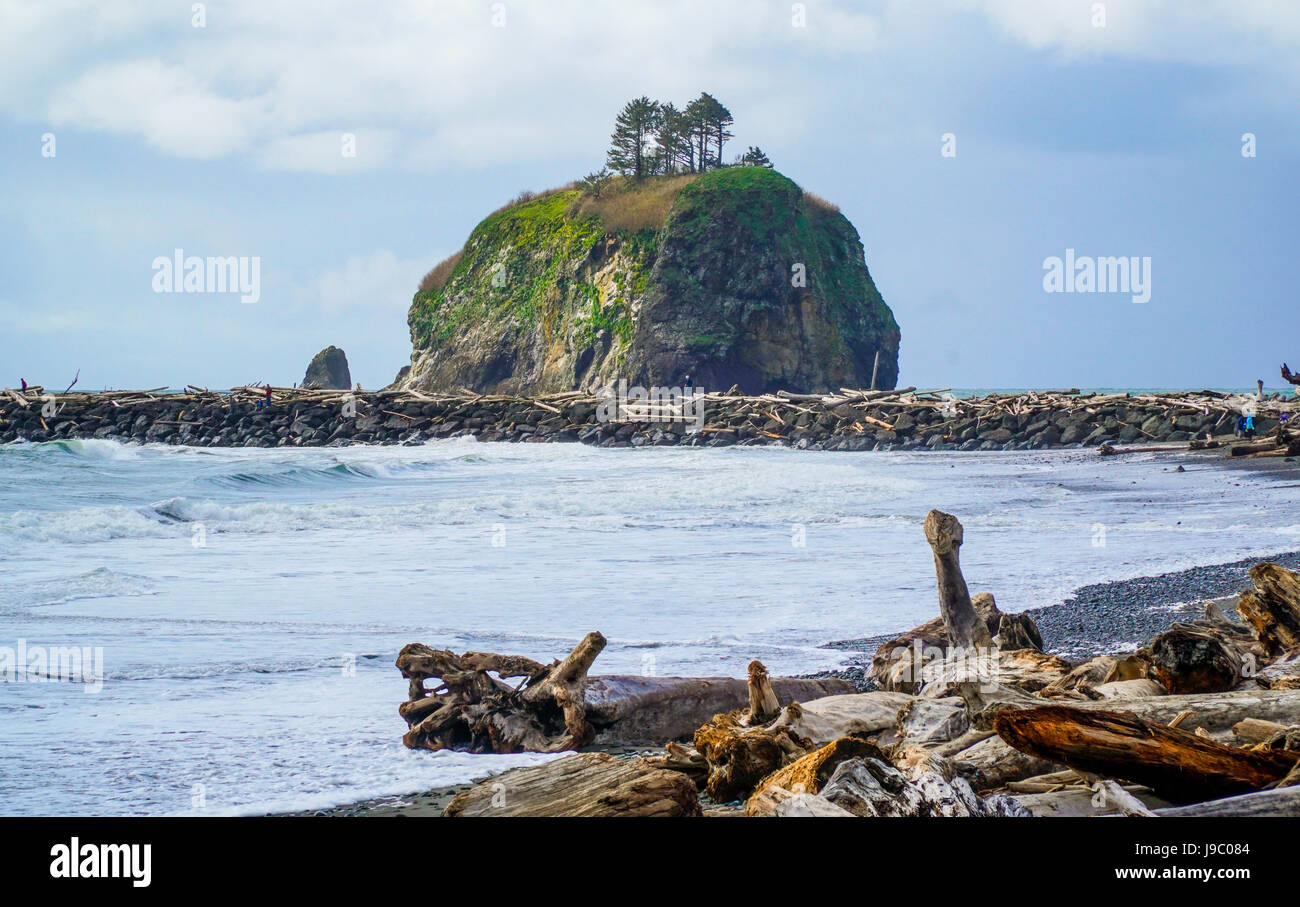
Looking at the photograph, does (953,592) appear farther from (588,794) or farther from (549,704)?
(588,794)

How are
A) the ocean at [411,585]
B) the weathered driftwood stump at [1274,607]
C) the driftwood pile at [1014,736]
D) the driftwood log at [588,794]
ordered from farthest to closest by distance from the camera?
the weathered driftwood stump at [1274,607], the ocean at [411,585], the driftwood log at [588,794], the driftwood pile at [1014,736]

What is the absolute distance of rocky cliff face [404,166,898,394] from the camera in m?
53.6

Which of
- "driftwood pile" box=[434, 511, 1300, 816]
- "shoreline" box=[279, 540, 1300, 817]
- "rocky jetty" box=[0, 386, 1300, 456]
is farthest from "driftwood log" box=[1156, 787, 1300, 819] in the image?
"rocky jetty" box=[0, 386, 1300, 456]

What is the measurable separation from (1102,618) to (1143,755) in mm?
4782

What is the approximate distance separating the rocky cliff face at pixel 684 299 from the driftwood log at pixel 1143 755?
4936 cm

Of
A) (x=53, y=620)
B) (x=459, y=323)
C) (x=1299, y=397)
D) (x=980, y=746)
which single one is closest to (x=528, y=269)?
(x=459, y=323)

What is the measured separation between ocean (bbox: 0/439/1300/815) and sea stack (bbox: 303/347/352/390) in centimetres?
5761

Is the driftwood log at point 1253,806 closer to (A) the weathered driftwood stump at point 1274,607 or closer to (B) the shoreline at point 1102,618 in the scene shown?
(B) the shoreline at point 1102,618

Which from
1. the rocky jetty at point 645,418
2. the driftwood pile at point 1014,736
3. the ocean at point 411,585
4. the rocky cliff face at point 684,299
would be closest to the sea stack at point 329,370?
the rocky cliff face at point 684,299

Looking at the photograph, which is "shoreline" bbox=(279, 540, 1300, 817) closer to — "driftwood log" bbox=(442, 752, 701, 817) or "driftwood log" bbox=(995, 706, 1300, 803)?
"driftwood log" bbox=(442, 752, 701, 817)

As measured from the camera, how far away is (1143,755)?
2.89m

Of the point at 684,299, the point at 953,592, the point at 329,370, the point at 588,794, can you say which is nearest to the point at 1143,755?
the point at 588,794

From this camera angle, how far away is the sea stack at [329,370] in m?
76.9

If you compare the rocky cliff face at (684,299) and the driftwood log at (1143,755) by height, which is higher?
the rocky cliff face at (684,299)
